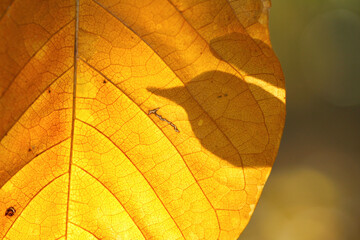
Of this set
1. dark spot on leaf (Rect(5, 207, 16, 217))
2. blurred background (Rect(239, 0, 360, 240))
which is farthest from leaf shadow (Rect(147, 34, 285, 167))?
blurred background (Rect(239, 0, 360, 240))

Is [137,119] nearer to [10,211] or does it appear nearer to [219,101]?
[219,101]

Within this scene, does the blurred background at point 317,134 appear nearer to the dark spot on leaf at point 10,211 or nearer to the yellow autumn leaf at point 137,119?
the yellow autumn leaf at point 137,119

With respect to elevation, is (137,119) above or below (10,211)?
above

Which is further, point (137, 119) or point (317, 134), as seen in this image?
point (317, 134)

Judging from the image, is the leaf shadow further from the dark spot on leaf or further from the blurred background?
the blurred background

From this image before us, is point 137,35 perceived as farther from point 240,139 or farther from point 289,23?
point 289,23

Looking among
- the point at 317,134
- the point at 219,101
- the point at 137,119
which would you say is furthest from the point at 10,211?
the point at 317,134
